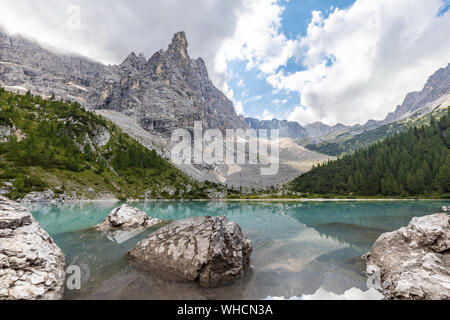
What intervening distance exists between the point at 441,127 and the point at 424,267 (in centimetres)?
18223

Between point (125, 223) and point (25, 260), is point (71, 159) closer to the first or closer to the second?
point (125, 223)

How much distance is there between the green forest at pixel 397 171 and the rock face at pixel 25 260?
395ft

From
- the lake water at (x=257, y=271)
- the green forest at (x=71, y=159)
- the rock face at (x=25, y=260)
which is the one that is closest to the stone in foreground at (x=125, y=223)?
the lake water at (x=257, y=271)

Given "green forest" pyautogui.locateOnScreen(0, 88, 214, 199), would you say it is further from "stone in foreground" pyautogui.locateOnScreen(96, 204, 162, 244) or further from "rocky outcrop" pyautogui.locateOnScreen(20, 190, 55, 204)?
"stone in foreground" pyautogui.locateOnScreen(96, 204, 162, 244)

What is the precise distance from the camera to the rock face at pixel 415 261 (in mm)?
8742

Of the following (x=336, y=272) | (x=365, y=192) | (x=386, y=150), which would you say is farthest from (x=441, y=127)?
(x=336, y=272)

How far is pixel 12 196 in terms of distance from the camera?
161ft

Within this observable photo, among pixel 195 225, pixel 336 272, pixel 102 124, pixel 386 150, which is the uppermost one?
pixel 102 124

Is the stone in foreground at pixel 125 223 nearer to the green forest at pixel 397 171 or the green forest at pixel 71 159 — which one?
the green forest at pixel 71 159

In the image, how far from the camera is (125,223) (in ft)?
87.7

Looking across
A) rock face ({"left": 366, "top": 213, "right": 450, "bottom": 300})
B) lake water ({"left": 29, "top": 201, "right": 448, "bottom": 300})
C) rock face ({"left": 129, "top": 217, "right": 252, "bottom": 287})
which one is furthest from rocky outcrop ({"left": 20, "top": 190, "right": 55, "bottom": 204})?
rock face ({"left": 366, "top": 213, "right": 450, "bottom": 300})

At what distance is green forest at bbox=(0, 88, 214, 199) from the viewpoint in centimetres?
6334
